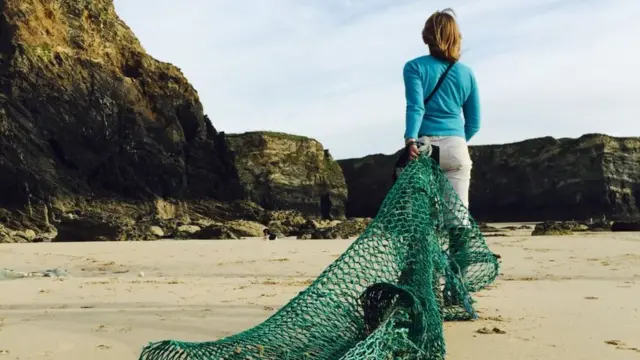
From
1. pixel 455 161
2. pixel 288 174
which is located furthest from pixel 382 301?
pixel 288 174

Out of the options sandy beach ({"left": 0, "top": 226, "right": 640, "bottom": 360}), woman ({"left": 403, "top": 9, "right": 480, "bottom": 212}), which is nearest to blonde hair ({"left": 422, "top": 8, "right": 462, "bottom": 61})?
woman ({"left": 403, "top": 9, "right": 480, "bottom": 212})

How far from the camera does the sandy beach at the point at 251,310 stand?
123 inches

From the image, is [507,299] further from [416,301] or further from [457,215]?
[416,301]

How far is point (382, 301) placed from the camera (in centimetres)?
290

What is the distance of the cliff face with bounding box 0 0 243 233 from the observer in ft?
106

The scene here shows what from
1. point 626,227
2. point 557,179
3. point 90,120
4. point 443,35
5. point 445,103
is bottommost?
point 626,227

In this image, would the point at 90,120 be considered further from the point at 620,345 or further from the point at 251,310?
the point at 620,345

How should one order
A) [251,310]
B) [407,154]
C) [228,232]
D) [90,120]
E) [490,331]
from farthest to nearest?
[90,120] → [228,232] → [251,310] → [407,154] → [490,331]

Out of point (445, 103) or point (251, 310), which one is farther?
point (251, 310)

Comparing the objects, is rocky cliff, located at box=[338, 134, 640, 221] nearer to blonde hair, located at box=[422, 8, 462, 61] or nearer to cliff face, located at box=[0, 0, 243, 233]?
cliff face, located at box=[0, 0, 243, 233]

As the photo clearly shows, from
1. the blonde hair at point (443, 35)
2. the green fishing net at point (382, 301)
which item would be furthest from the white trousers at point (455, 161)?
the blonde hair at point (443, 35)

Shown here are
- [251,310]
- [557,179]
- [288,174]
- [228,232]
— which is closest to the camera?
[251,310]

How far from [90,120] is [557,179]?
30855 mm

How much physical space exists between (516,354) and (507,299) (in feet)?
6.05
